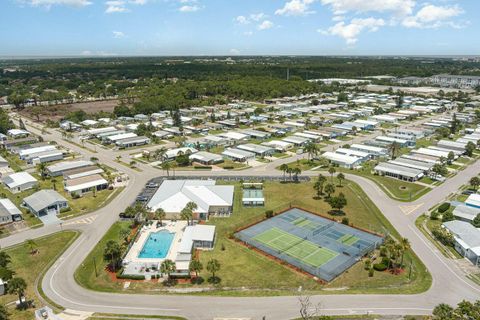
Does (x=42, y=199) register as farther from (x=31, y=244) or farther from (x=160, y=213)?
(x=160, y=213)

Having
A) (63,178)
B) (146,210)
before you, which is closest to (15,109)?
(63,178)

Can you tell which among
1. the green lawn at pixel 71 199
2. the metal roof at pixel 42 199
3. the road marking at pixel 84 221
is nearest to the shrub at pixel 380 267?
the road marking at pixel 84 221

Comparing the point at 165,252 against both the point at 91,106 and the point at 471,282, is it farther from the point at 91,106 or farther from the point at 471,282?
the point at 91,106

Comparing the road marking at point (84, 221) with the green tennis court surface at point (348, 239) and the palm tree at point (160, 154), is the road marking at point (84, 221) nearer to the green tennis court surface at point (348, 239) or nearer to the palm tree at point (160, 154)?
the palm tree at point (160, 154)

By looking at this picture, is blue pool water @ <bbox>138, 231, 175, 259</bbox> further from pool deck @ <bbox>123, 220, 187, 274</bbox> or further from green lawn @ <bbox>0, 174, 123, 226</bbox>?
green lawn @ <bbox>0, 174, 123, 226</bbox>

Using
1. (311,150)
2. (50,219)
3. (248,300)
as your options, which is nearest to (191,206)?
(248,300)

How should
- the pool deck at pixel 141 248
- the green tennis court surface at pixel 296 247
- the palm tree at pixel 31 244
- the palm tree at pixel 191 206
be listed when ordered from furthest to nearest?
1. the palm tree at pixel 191 206
2. the palm tree at pixel 31 244
3. the green tennis court surface at pixel 296 247
4. the pool deck at pixel 141 248

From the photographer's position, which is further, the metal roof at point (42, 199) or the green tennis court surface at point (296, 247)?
the metal roof at point (42, 199)
